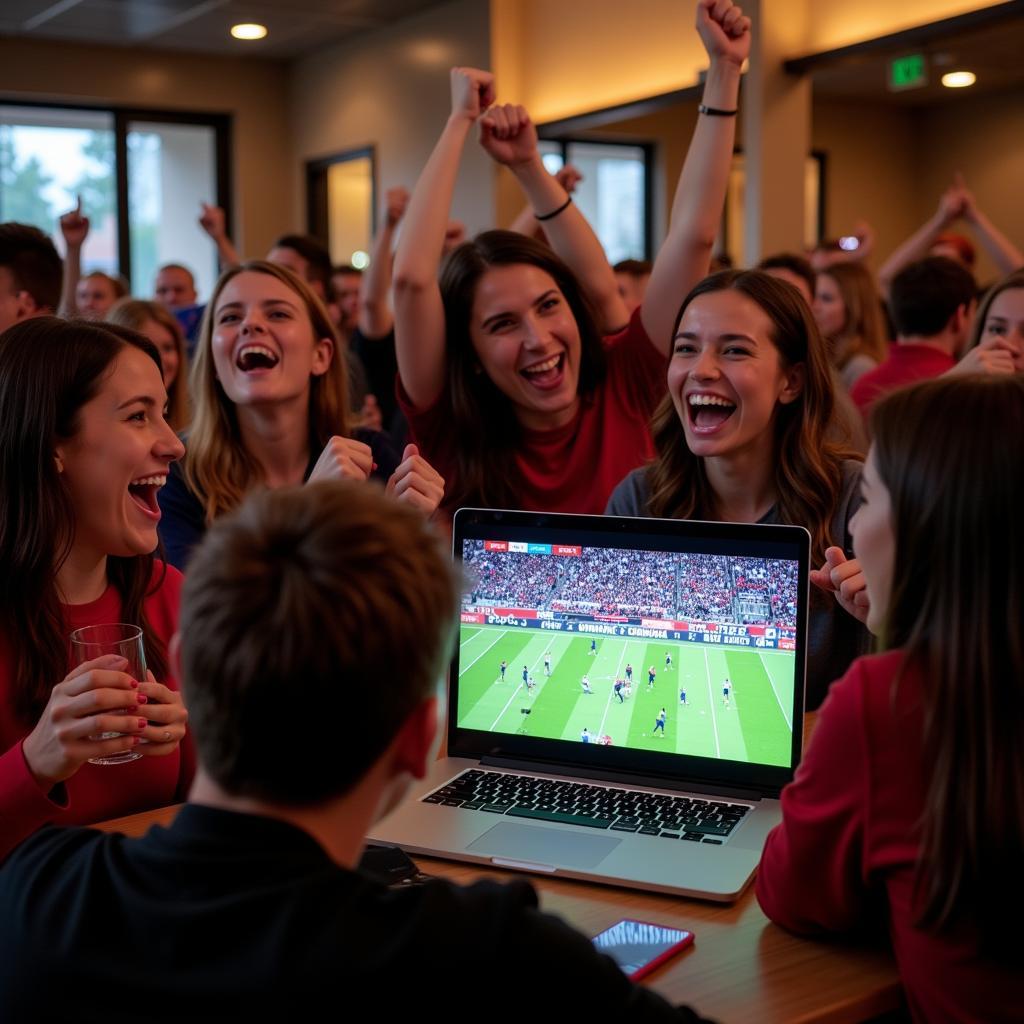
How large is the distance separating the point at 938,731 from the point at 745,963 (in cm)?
31

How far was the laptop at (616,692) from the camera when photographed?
152 centimetres

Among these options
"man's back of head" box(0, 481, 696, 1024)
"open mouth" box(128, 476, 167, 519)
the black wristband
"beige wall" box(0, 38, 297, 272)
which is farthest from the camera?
"beige wall" box(0, 38, 297, 272)

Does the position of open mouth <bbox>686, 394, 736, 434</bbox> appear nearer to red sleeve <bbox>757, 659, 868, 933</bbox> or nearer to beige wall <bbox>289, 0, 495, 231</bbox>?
red sleeve <bbox>757, 659, 868, 933</bbox>

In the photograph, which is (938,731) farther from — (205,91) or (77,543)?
(205,91)

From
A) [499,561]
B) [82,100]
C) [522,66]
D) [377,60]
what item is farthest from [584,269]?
[82,100]

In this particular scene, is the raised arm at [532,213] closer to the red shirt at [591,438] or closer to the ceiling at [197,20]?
the red shirt at [591,438]

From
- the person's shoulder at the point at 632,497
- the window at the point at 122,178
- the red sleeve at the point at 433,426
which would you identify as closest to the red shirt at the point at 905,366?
the red sleeve at the point at 433,426

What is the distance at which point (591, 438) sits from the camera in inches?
115

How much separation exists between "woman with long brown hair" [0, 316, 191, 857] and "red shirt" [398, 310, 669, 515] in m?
0.99

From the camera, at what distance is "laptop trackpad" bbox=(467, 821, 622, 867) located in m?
1.43

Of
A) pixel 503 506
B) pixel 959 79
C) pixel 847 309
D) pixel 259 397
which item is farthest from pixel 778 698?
pixel 959 79

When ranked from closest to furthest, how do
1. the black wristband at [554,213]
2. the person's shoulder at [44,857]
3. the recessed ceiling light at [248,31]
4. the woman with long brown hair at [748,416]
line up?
the person's shoulder at [44,857] → the woman with long brown hair at [748,416] → the black wristband at [554,213] → the recessed ceiling light at [248,31]

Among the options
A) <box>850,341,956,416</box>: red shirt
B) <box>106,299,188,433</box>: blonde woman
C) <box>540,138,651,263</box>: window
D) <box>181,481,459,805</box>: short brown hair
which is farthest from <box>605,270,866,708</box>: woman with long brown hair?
<box>540,138,651,263</box>: window

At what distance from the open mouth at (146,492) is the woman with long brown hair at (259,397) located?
80 cm
